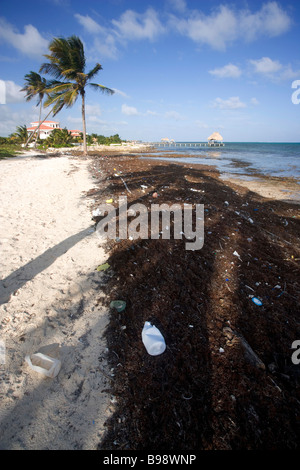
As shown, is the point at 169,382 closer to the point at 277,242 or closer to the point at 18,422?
the point at 18,422

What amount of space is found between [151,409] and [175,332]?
0.71m

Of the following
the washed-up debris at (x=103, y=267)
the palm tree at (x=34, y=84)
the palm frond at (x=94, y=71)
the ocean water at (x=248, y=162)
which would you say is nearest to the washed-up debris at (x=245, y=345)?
the washed-up debris at (x=103, y=267)

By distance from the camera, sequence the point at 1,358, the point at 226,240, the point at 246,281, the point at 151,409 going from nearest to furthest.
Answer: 1. the point at 151,409
2. the point at 1,358
3. the point at 246,281
4. the point at 226,240

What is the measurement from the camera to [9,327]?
207cm

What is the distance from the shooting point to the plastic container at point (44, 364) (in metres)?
1.66

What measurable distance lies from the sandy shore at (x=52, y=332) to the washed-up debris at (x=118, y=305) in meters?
0.12

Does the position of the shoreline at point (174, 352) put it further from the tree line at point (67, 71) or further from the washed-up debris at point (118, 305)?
the tree line at point (67, 71)

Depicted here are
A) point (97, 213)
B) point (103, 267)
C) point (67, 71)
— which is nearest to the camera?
point (103, 267)

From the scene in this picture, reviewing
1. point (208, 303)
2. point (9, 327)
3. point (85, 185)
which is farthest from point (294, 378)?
point (85, 185)

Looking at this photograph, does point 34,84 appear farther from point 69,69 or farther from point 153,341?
point 153,341

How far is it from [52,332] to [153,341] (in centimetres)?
108

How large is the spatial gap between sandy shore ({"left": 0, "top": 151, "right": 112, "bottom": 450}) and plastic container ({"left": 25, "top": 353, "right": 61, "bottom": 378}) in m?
0.06

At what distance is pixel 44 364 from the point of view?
170 centimetres

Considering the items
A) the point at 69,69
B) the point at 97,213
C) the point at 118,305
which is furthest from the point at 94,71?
the point at 118,305
